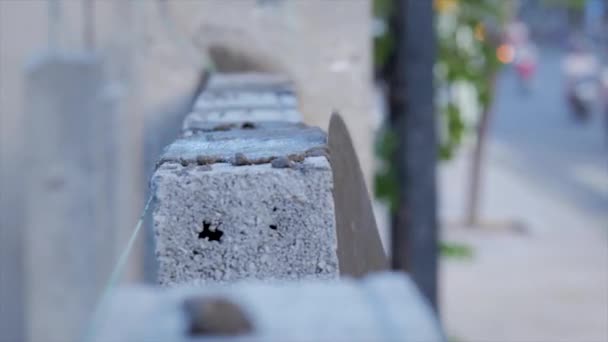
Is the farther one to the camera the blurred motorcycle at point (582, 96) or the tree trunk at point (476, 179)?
the blurred motorcycle at point (582, 96)

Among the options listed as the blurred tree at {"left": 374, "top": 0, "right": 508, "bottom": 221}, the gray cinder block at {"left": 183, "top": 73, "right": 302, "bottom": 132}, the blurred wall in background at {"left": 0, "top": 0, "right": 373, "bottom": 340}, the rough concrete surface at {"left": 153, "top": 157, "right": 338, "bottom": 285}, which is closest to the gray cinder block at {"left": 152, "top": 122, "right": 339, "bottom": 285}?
the rough concrete surface at {"left": 153, "top": 157, "right": 338, "bottom": 285}

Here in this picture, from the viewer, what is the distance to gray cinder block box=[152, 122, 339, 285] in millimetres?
1909

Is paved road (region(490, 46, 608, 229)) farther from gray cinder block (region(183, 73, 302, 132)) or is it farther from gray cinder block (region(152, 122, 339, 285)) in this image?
→ gray cinder block (region(152, 122, 339, 285))

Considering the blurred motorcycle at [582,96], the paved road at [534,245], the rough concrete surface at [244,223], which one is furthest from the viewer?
the blurred motorcycle at [582,96]

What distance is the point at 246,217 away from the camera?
1.93 meters

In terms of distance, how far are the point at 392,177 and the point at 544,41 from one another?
34596mm

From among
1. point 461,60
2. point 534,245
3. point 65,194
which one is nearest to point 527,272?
point 534,245

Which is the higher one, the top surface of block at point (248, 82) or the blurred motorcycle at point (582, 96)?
the top surface of block at point (248, 82)

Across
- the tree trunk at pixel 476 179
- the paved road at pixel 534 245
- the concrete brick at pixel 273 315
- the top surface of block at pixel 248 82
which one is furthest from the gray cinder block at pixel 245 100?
the tree trunk at pixel 476 179

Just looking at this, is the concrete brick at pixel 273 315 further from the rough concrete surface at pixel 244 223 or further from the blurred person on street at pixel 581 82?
the blurred person on street at pixel 581 82

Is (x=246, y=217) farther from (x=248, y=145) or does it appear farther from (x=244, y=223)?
(x=248, y=145)

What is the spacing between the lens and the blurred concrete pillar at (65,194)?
4516 millimetres

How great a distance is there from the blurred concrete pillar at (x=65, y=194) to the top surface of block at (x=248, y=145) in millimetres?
2032

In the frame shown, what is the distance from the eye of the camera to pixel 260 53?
445 centimetres
